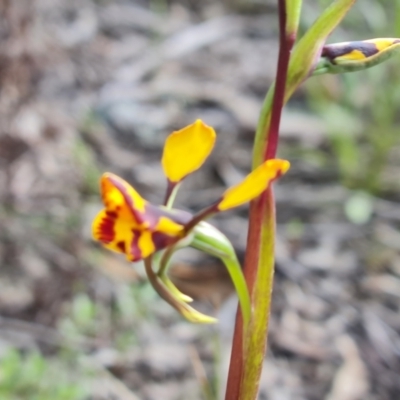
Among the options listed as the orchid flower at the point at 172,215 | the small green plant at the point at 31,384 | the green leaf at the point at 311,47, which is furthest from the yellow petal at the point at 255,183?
the small green plant at the point at 31,384

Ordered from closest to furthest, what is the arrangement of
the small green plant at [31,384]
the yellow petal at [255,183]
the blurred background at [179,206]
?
1. the yellow petal at [255,183]
2. the small green plant at [31,384]
3. the blurred background at [179,206]

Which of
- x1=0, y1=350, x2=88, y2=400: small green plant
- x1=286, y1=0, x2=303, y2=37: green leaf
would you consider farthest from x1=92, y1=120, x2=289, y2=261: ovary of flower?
x1=0, y1=350, x2=88, y2=400: small green plant

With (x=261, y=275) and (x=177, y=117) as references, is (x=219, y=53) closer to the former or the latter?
(x=177, y=117)

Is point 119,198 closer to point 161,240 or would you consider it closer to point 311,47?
point 161,240

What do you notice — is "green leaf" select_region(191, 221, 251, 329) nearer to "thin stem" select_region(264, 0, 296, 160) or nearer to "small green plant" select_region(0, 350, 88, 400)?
"thin stem" select_region(264, 0, 296, 160)

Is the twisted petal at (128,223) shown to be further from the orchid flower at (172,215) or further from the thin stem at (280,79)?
the thin stem at (280,79)

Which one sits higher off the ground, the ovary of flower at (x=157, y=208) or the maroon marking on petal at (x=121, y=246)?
the ovary of flower at (x=157, y=208)
